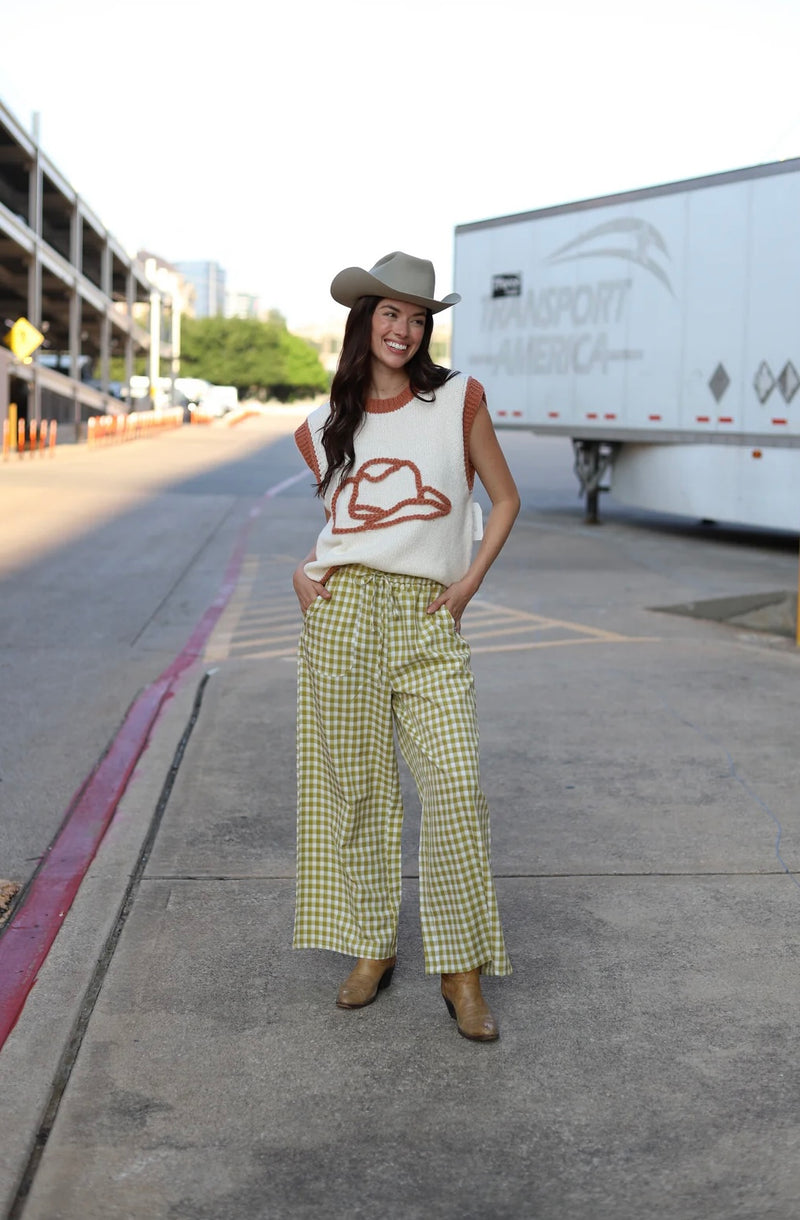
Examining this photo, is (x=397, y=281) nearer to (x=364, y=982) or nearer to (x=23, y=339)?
(x=364, y=982)

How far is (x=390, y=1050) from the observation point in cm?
377

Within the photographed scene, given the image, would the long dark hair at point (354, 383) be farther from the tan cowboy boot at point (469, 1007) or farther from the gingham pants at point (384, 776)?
the tan cowboy boot at point (469, 1007)

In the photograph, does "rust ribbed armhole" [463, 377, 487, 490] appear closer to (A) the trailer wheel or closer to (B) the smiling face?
(B) the smiling face

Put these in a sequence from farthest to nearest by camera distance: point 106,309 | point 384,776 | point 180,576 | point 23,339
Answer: point 106,309 → point 23,339 → point 180,576 → point 384,776

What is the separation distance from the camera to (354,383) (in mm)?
3936

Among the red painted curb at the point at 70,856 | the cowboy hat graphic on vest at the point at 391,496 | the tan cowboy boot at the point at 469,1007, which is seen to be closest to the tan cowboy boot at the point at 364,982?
the tan cowboy boot at the point at 469,1007

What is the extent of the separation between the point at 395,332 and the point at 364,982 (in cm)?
175

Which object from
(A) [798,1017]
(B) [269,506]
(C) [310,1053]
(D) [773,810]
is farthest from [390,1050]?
(B) [269,506]

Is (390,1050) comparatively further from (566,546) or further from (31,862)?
(566,546)

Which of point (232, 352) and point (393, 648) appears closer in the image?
point (393, 648)

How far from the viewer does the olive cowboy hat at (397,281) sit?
3.86 metres

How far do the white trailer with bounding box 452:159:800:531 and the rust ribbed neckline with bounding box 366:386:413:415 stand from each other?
11.8 meters

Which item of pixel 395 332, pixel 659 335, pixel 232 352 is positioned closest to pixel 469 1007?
pixel 395 332

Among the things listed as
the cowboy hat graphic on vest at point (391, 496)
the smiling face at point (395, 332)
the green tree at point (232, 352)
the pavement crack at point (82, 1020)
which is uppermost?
the green tree at point (232, 352)
